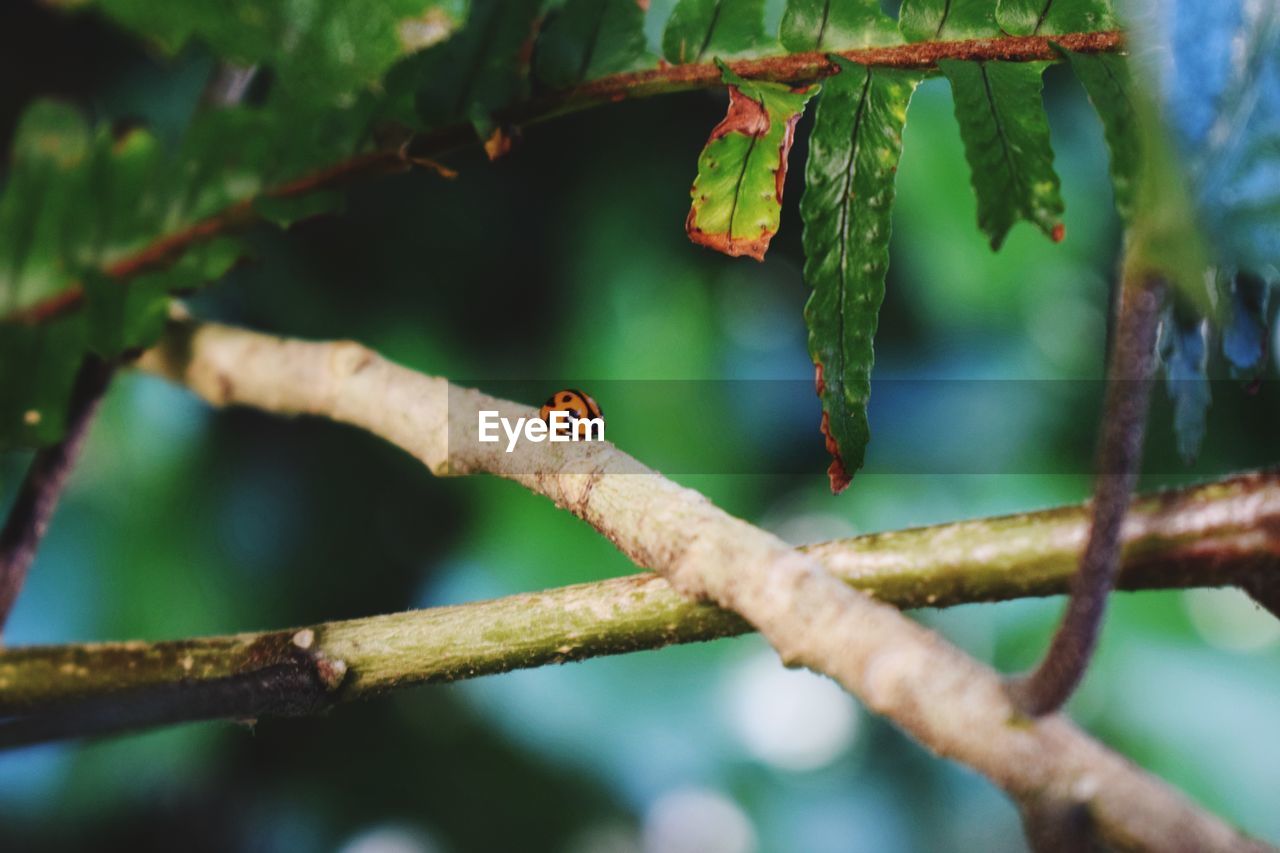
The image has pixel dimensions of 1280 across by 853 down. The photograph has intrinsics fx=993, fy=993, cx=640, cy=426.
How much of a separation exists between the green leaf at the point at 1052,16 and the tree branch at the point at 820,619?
21cm

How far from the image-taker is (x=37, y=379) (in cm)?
57

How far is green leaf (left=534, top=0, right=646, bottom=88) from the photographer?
0.46 metres

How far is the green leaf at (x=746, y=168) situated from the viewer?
40 cm

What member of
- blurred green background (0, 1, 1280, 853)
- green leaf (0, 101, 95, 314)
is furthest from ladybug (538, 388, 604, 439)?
blurred green background (0, 1, 1280, 853)

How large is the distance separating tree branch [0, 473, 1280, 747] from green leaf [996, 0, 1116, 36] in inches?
7.4

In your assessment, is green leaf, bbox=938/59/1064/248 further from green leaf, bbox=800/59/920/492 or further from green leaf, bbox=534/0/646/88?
green leaf, bbox=534/0/646/88

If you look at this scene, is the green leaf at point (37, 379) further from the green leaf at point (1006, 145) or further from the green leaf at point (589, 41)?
the green leaf at point (1006, 145)

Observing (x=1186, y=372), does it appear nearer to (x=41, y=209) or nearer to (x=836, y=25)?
(x=836, y=25)

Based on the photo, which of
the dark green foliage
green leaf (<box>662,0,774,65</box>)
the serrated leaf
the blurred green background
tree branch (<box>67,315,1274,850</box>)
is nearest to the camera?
tree branch (<box>67,315,1274,850</box>)

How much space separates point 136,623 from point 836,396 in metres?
0.90

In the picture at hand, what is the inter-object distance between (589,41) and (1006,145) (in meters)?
0.20

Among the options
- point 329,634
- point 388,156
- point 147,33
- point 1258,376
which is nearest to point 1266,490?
point 1258,376

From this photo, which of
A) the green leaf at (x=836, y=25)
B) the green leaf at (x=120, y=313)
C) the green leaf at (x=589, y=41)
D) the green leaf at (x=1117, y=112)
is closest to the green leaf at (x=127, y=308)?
the green leaf at (x=120, y=313)

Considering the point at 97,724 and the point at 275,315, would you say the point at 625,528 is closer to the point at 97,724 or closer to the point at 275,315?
the point at 97,724
